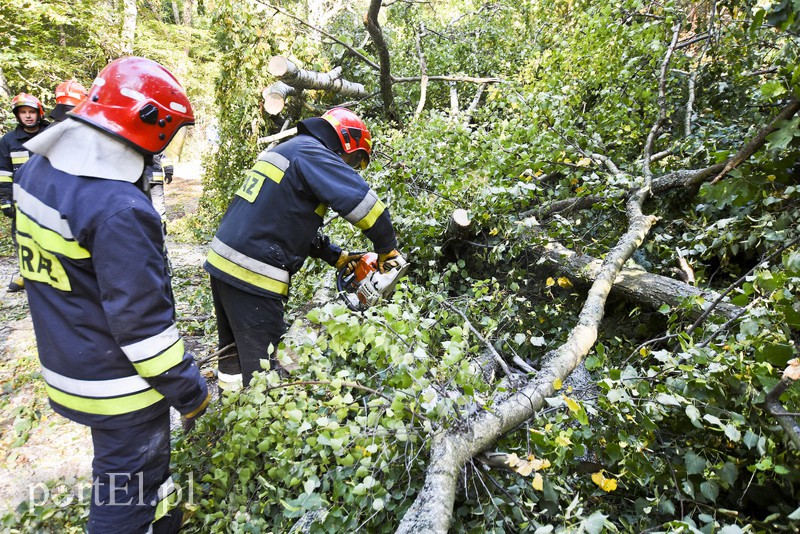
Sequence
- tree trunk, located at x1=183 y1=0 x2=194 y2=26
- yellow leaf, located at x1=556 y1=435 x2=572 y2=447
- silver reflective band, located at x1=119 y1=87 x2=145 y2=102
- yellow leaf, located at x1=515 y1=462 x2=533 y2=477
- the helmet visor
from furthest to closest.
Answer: tree trunk, located at x1=183 y1=0 x2=194 y2=26
the helmet visor
silver reflective band, located at x1=119 y1=87 x2=145 y2=102
yellow leaf, located at x1=556 y1=435 x2=572 y2=447
yellow leaf, located at x1=515 y1=462 x2=533 y2=477

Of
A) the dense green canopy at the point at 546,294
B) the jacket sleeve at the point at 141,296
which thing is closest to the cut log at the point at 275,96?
the dense green canopy at the point at 546,294

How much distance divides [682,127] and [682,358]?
3032 millimetres

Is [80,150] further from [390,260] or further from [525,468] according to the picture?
[525,468]

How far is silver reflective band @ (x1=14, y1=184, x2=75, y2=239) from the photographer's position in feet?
4.51

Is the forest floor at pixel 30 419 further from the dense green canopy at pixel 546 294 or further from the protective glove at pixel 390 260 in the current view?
the protective glove at pixel 390 260

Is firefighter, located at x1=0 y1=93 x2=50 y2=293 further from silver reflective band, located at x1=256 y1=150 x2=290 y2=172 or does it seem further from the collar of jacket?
the collar of jacket

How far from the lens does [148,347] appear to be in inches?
56.9

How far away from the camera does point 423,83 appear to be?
591 centimetres

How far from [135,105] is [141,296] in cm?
68

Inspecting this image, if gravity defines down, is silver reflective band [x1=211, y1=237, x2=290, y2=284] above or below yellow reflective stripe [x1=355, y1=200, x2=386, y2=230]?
below

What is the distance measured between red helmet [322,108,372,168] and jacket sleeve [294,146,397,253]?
24cm

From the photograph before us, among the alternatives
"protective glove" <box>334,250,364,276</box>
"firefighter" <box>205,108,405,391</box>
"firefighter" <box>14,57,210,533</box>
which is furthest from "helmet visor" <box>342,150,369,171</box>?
"firefighter" <box>14,57,210,533</box>

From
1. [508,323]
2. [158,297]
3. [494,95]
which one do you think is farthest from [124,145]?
[494,95]

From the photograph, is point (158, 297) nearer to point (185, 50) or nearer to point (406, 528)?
point (406, 528)
